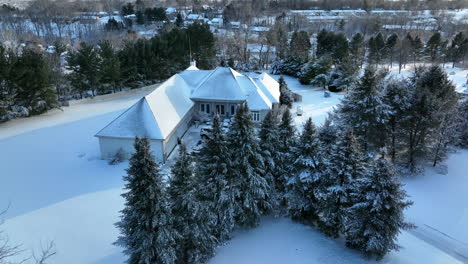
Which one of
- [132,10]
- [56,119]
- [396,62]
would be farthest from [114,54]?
[132,10]

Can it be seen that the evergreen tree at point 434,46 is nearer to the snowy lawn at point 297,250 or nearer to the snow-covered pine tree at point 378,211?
the snowy lawn at point 297,250

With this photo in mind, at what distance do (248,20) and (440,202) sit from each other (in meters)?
69.5

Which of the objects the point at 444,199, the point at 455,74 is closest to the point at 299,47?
the point at 455,74

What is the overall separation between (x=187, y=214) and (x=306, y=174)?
577cm

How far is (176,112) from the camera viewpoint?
2362 cm

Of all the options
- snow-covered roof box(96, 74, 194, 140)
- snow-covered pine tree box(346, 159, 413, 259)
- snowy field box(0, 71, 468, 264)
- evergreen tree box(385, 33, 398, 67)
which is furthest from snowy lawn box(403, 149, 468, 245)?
evergreen tree box(385, 33, 398, 67)

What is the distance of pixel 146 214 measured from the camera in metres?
10.8

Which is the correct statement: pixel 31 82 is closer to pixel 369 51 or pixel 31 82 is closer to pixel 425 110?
pixel 425 110

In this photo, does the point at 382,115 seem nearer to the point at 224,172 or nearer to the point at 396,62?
the point at 224,172

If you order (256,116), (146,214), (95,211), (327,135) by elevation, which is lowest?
(95,211)

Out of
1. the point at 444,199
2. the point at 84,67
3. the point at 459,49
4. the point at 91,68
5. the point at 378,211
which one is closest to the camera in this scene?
the point at 378,211

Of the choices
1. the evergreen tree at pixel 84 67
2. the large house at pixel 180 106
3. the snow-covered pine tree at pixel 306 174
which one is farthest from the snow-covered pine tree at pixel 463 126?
the evergreen tree at pixel 84 67

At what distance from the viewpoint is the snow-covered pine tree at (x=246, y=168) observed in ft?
44.8

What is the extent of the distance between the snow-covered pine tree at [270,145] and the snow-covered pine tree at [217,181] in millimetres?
2150
